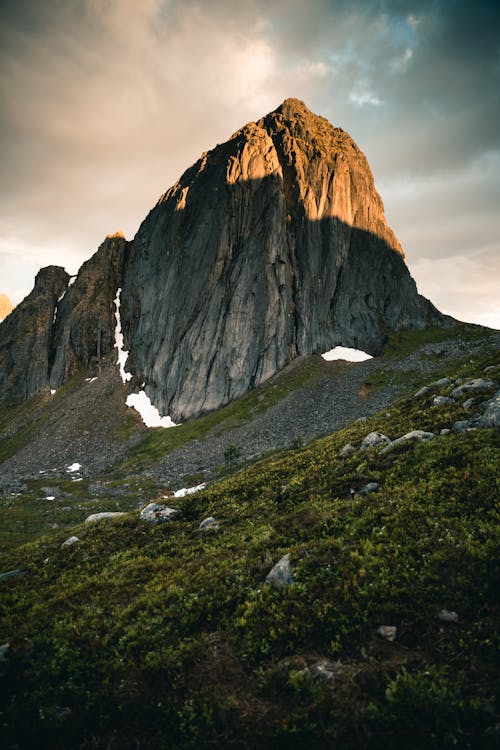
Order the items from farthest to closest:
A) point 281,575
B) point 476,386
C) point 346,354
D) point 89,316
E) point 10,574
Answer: point 89,316
point 346,354
point 476,386
point 10,574
point 281,575

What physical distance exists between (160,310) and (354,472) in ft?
340

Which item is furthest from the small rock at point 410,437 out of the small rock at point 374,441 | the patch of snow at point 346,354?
the patch of snow at point 346,354

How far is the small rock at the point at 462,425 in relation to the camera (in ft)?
59.4

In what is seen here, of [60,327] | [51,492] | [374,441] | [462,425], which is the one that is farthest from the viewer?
[60,327]

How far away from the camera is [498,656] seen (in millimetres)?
7238

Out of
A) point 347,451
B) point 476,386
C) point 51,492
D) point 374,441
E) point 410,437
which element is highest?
point 476,386

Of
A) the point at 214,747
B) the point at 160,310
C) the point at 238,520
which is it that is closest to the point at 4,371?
the point at 160,310

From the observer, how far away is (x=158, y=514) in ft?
69.3

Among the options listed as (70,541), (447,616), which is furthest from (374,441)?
(70,541)

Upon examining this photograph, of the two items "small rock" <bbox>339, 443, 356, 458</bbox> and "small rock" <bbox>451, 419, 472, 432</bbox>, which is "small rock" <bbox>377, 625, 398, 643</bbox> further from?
"small rock" <bbox>339, 443, 356, 458</bbox>

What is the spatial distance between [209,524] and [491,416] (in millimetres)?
14468

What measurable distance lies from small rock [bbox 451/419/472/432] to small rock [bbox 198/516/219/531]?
12.6 meters

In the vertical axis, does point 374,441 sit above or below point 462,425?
below

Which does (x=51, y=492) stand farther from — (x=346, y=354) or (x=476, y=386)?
(x=346, y=354)
